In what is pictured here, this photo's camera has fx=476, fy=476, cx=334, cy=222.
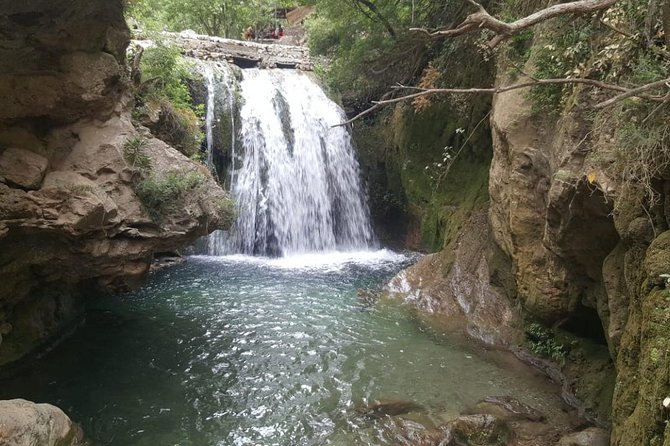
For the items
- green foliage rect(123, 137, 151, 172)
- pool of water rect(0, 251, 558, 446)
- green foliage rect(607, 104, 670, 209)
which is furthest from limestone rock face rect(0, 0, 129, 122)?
green foliage rect(607, 104, 670, 209)

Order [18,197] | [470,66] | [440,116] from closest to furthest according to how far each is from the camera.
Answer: [18,197], [470,66], [440,116]

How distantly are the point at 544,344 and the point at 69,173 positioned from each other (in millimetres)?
7001

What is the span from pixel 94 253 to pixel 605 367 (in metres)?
6.80

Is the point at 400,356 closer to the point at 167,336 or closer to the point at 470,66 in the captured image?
the point at 167,336

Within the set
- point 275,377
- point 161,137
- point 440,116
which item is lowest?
point 275,377

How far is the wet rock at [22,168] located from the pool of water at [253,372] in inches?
108

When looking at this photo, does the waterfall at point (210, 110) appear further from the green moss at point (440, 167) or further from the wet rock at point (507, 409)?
the wet rock at point (507, 409)

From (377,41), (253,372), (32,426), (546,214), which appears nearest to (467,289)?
(546,214)

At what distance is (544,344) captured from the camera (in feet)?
22.9

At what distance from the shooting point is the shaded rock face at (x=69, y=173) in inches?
219

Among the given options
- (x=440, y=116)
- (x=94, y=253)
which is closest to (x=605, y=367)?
(x=94, y=253)

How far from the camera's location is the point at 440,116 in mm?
12953

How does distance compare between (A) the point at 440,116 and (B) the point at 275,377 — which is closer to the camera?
(B) the point at 275,377

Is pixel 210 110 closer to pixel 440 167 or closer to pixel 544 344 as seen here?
pixel 440 167
